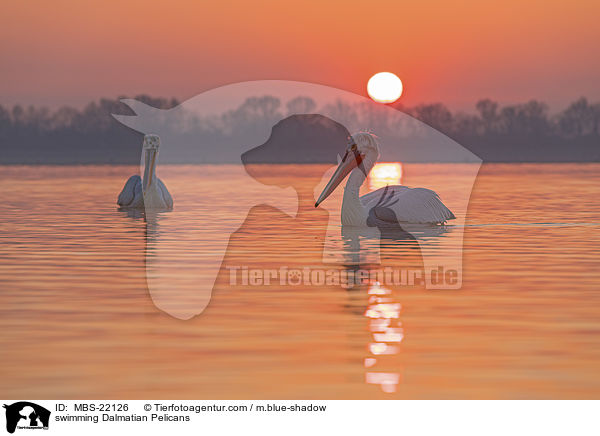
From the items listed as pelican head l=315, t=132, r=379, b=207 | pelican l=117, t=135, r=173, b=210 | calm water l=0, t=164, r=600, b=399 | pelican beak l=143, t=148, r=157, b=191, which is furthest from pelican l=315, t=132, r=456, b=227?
pelican l=117, t=135, r=173, b=210

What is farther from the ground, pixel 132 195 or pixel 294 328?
pixel 132 195

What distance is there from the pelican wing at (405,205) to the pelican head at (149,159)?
15.0ft

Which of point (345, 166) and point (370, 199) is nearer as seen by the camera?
point (345, 166)

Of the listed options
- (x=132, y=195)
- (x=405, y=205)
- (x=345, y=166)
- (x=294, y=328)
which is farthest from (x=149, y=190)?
(x=294, y=328)

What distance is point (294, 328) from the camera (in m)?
7.24

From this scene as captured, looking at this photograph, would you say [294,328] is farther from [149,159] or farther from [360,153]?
[149,159]

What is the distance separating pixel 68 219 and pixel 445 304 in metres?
9.84

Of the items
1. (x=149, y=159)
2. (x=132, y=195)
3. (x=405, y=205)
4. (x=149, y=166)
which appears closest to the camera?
(x=405, y=205)

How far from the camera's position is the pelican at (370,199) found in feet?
45.6
